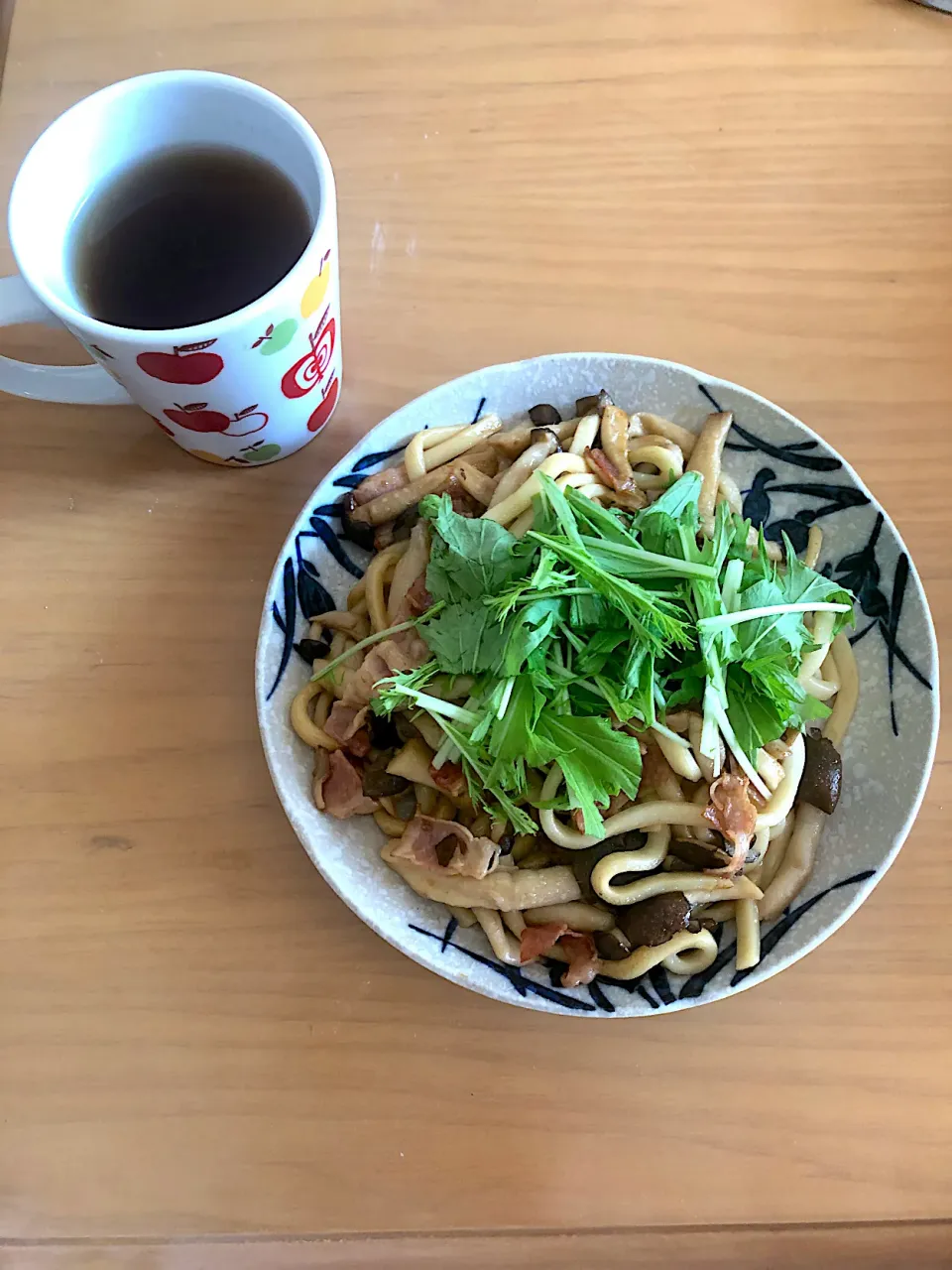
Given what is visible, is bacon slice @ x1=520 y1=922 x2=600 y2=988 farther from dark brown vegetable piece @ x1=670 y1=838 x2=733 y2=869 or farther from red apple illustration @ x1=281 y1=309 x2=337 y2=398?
red apple illustration @ x1=281 y1=309 x2=337 y2=398

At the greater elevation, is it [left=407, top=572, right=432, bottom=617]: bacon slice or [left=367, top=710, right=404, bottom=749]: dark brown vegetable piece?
[left=407, top=572, right=432, bottom=617]: bacon slice

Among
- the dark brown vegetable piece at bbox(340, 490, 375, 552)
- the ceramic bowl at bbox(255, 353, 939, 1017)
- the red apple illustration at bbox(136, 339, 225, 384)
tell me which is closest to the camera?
Result: the red apple illustration at bbox(136, 339, 225, 384)

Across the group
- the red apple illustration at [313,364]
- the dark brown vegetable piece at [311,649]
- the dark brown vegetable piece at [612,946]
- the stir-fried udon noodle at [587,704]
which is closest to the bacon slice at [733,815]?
the stir-fried udon noodle at [587,704]

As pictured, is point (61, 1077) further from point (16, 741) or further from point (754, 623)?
point (754, 623)

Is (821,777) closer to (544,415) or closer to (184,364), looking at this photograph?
(544,415)

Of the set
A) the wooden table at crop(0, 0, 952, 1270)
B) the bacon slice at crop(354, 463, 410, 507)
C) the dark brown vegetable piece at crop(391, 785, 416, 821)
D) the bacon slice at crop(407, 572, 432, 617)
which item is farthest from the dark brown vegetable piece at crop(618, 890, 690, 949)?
the bacon slice at crop(354, 463, 410, 507)

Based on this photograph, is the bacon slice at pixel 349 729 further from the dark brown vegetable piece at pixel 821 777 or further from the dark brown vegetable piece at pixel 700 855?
the dark brown vegetable piece at pixel 821 777
